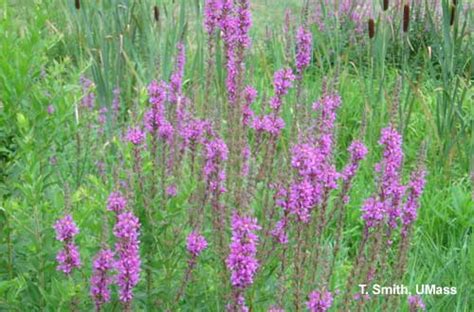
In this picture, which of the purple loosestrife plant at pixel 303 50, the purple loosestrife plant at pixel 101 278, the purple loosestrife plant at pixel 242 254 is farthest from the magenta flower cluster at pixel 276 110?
the purple loosestrife plant at pixel 101 278

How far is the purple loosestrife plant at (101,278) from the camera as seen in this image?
5.97 ft

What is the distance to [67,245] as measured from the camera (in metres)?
1.81

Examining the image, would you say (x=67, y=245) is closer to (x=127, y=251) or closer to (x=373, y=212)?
(x=127, y=251)

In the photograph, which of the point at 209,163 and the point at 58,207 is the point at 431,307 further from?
the point at 58,207

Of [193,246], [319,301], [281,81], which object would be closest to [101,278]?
[193,246]

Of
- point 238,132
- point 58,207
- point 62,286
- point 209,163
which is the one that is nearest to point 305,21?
point 238,132

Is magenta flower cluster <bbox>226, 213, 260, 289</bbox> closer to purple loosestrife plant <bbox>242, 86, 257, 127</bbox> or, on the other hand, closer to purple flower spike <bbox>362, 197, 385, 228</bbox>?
purple flower spike <bbox>362, 197, 385, 228</bbox>

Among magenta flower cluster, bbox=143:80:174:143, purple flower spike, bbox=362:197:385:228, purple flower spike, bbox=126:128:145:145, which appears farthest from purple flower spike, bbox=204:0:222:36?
purple flower spike, bbox=362:197:385:228

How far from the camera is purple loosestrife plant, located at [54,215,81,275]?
1779mm

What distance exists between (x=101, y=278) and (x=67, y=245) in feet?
0.38

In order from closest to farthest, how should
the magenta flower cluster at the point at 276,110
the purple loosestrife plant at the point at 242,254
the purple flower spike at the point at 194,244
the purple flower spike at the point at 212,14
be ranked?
the purple loosestrife plant at the point at 242,254
the purple flower spike at the point at 194,244
the magenta flower cluster at the point at 276,110
the purple flower spike at the point at 212,14

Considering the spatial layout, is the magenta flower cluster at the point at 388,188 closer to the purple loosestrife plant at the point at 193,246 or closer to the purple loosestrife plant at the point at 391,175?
the purple loosestrife plant at the point at 391,175

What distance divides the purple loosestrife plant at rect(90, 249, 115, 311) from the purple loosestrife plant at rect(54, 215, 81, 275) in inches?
2.0

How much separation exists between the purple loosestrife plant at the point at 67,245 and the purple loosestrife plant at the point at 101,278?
5 cm
